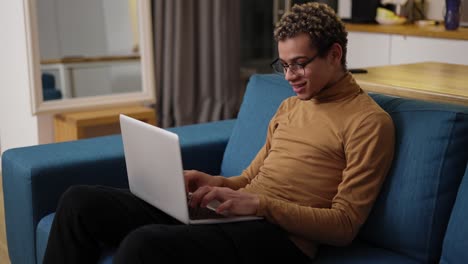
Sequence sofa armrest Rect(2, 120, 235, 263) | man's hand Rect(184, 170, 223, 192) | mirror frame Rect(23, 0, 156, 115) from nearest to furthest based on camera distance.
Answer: man's hand Rect(184, 170, 223, 192) < sofa armrest Rect(2, 120, 235, 263) < mirror frame Rect(23, 0, 156, 115)

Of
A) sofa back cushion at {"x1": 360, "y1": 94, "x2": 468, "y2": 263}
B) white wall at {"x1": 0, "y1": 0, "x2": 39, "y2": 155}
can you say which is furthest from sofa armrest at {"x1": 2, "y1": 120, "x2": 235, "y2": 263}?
white wall at {"x1": 0, "y1": 0, "x2": 39, "y2": 155}

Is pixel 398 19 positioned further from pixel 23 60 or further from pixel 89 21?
pixel 23 60

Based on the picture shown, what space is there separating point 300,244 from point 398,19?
2873 mm

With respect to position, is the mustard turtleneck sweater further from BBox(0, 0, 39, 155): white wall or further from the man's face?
BBox(0, 0, 39, 155): white wall

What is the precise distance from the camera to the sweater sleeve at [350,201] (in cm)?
162

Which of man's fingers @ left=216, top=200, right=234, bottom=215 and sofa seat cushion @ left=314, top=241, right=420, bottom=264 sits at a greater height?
man's fingers @ left=216, top=200, right=234, bottom=215

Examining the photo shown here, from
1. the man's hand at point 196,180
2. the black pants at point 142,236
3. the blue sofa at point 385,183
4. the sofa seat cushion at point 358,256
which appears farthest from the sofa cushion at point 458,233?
the man's hand at point 196,180

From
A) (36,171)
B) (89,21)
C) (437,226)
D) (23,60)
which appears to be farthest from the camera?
(89,21)

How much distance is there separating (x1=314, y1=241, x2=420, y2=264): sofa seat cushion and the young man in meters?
0.04

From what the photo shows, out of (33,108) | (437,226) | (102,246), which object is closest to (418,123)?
(437,226)

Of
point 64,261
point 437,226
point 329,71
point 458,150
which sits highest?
point 329,71

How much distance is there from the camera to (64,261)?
1.74 metres

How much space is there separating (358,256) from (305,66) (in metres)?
0.50

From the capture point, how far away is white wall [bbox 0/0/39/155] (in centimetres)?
348
